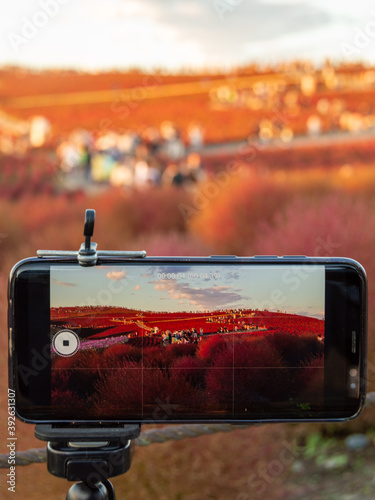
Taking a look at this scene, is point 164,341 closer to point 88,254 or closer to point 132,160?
point 88,254

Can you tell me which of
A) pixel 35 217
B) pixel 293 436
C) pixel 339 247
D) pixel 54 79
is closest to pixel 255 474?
pixel 293 436

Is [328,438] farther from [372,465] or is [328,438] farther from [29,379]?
[29,379]

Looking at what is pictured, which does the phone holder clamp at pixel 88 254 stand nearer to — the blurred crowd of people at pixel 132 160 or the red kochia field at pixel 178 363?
the red kochia field at pixel 178 363

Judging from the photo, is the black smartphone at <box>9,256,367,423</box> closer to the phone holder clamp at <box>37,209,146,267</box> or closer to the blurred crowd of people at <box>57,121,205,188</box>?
the phone holder clamp at <box>37,209,146,267</box>

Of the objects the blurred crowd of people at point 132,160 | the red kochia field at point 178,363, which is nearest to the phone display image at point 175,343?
the red kochia field at point 178,363

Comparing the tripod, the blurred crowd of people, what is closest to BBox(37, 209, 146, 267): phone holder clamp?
the tripod

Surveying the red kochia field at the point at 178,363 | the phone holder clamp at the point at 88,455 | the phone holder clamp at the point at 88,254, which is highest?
the phone holder clamp at the point at 88,254
